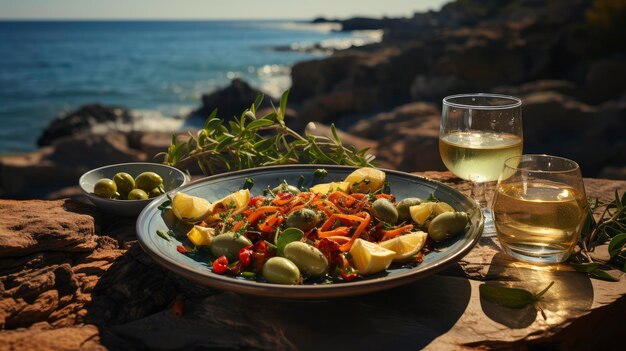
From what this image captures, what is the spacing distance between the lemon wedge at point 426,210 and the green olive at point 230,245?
0.76 m

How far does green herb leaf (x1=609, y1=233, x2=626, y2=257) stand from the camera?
91.9 inches

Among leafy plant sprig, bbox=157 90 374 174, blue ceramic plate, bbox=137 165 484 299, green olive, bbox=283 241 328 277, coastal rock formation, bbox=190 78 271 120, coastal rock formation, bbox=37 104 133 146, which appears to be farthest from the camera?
coastal rock formation, bbox=190 78 271 120

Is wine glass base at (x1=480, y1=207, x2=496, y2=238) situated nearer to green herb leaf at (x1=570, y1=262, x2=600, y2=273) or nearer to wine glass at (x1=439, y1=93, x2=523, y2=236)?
wine glass at (x1=439, y1=93, x2=523, y2=236)

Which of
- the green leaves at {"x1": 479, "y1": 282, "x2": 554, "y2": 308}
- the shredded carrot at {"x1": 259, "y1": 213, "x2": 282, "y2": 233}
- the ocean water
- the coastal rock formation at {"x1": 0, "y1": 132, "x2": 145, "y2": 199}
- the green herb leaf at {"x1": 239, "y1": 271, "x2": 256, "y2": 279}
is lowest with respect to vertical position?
the ocean water

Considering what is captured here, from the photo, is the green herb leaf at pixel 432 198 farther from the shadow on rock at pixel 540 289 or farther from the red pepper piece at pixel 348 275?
the red pepper piece at pixel 348 275

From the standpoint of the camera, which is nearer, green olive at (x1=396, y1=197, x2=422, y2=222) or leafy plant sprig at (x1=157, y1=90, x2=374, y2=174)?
green olive at (x1=396, y1=197, x2=422, y2=222)

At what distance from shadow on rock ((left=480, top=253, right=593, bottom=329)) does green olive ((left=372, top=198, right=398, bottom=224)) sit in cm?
47

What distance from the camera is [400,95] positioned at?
20.8 m

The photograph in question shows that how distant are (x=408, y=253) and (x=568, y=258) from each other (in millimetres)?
809

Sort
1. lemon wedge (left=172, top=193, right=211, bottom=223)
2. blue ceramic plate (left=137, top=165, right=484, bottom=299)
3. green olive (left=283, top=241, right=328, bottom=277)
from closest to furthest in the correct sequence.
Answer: blue ceramic plate (left=137, top=165, right=484, bottom=299)
green olive (left=283, top=241, right=328, bottom=277)
lemon wedge (left=172, top=193, right=211, bottom=223)

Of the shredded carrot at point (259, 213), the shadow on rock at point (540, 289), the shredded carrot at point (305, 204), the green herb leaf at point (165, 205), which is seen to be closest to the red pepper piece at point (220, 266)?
the shredded carrot at point (259, 213)

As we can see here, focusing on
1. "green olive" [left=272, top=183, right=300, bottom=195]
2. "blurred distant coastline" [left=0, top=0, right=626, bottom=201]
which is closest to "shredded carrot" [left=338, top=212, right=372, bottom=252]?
"green olive" [left=272, top=183, right=300, bottom=195]

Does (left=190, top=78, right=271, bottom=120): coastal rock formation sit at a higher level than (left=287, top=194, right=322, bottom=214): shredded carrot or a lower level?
lower

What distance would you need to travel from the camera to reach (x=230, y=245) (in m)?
2.17
